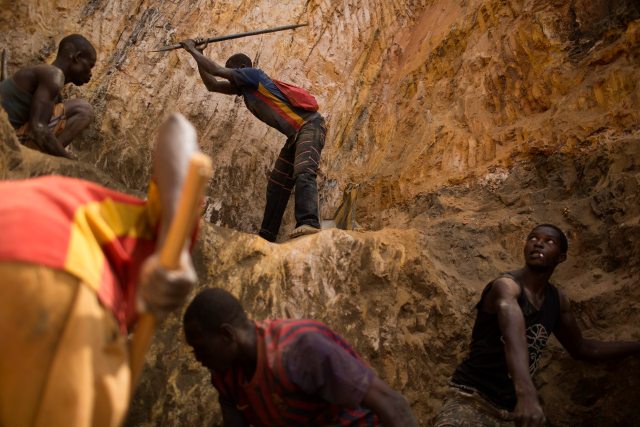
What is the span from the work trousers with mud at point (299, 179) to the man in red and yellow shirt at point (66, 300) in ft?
10.6

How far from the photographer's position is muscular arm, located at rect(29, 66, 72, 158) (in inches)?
192

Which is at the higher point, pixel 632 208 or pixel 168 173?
pixel 632 208

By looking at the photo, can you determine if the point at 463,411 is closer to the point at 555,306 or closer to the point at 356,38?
the point at 555,306

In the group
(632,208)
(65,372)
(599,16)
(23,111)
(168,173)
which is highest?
(599,16)

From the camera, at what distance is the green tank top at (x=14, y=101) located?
499cm

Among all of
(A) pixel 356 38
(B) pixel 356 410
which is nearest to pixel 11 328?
(B) pixel 356 410

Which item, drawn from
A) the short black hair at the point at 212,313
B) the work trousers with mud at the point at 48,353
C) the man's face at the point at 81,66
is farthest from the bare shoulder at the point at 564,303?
the man's face at the point at 81,66

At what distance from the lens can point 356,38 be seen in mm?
7531

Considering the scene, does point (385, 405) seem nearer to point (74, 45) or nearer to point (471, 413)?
point (471, 413)

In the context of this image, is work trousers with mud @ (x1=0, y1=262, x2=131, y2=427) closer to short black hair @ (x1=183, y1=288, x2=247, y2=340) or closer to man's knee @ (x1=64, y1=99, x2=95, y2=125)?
short black hair @ (x1=183, y1=288, x2=247, y2=340)

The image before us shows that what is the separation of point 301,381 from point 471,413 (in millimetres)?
1365

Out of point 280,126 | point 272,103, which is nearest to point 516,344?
point 280,126

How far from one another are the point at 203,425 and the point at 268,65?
4168 mm

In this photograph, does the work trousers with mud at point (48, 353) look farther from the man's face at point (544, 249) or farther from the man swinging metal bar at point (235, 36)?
the man swinging metal bar at point (235, 36)
